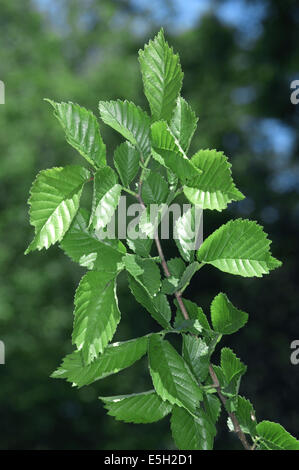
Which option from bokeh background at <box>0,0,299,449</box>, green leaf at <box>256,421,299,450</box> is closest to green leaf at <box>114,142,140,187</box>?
green leaf at <box>256,421,299,450</box>

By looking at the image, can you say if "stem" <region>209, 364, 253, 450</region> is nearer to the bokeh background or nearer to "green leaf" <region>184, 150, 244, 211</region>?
"green leaf" <region>184, 150, 244, 211</region>

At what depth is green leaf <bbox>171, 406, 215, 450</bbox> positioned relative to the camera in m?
0.44

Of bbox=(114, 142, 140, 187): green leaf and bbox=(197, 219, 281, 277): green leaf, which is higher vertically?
bbox=(114, 142, 140, 187): green leaf

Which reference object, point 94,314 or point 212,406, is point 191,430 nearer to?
point 212,406

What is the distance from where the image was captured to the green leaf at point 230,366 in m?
0.45

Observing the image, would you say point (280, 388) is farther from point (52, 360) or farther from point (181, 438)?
point (181, 438)

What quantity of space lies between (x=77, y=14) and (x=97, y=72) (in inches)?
111

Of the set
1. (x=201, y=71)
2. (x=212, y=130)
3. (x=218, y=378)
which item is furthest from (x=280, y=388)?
(x=218, y=378)

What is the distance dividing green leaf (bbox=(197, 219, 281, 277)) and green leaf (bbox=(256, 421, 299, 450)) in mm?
125

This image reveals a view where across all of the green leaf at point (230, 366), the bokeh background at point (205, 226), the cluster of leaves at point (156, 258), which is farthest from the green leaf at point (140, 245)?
the bokeh background at point (205, 226)

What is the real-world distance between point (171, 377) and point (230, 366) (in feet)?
0.18

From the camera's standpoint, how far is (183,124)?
457mm

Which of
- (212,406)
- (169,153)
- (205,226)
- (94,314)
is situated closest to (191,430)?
(212,406)

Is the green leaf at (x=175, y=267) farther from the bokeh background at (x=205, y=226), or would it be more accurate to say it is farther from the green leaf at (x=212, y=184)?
the bokeh background at (x=205, y=226)
